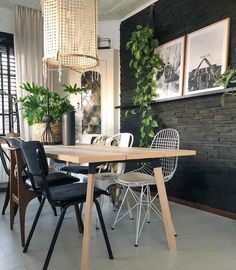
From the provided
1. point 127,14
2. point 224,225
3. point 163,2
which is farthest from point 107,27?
point 224,225

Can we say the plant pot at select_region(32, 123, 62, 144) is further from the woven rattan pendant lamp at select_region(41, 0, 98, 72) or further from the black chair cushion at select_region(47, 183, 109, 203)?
the black chair cushion at select_region(47, 183, 109, 203)

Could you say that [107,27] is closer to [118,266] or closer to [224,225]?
[224,225]

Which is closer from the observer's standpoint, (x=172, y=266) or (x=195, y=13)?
(x=172, y=266)

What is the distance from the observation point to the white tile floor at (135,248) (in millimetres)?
1829

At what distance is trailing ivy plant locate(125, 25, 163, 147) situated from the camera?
3678 millimetres

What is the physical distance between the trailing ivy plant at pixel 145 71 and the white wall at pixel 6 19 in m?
1.83

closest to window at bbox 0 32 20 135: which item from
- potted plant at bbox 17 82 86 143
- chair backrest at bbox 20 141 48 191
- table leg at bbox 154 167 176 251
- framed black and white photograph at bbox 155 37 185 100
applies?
potted plant at bbox 17 82 86 143

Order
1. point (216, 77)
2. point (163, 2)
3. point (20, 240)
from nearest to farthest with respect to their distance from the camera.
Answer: point (20, 240)
point (216, 77)
point (163, 2)

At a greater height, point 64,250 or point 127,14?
point 127,14

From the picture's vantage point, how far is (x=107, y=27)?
15.0 ft

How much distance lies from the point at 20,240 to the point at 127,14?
3.55 meters

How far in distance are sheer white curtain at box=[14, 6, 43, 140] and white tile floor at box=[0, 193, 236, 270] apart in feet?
7.19

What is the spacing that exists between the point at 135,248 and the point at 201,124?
5.37 ft

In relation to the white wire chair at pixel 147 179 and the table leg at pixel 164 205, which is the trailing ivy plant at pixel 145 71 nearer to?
the white wire chair at pixel 147 179
